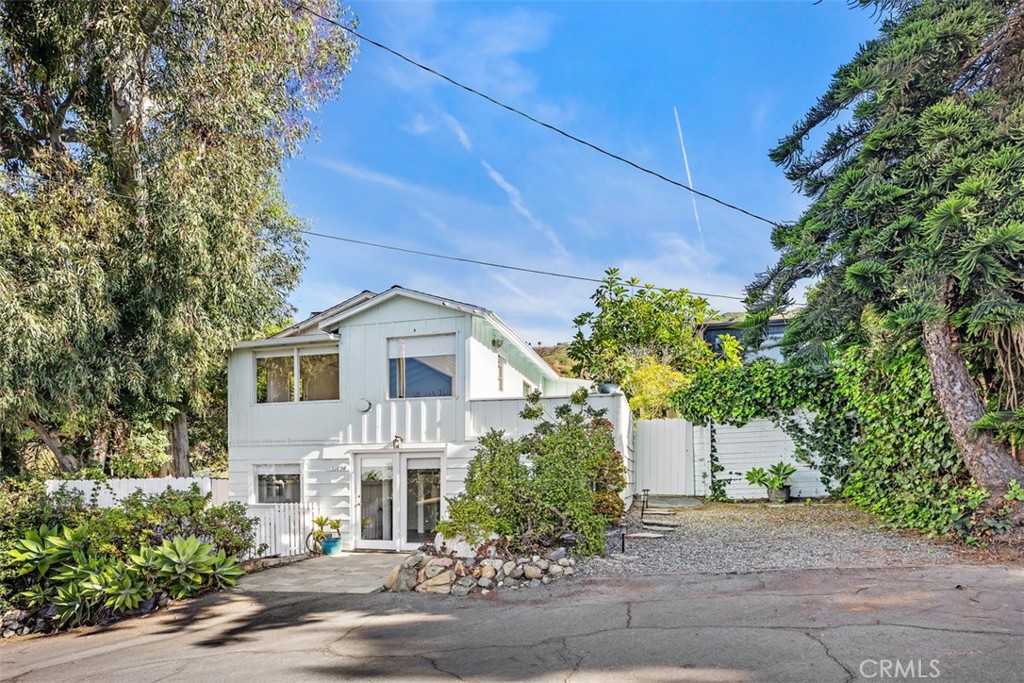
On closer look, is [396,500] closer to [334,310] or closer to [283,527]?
[283,527]

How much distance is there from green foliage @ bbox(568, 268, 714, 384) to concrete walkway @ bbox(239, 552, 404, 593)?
26.5ft

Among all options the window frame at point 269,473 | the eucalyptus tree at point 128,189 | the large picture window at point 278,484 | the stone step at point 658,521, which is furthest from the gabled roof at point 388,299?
the stone step at point 658,521

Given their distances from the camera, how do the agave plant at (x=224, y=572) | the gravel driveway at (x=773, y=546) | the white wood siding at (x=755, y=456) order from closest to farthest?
the gravel driveway at (x=773, y=546)
the agave plant at (x=224, y=572)
the white wood siding at (x=755, y=456)

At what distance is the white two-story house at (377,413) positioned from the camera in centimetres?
1203

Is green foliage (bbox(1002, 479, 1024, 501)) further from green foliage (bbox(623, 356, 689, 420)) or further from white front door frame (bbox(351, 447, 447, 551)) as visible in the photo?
green foliage (bbox(623, 356, 689, 420))

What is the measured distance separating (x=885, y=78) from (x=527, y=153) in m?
8.94

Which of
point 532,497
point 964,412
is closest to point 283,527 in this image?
point 532,497

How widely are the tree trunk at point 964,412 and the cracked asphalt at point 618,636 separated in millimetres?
1357

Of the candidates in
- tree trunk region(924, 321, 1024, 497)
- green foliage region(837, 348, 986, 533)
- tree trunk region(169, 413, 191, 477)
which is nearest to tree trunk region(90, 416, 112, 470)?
tree trunk region(169, 413, 191, 477)

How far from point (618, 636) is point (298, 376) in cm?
965

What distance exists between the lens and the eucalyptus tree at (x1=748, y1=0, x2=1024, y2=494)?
6.89 m

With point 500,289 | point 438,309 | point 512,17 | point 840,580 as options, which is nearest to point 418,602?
point 840,580

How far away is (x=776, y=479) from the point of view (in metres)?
12.2

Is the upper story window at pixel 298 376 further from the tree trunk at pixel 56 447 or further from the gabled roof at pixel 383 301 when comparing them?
the tree trunk at pixel 56 447
